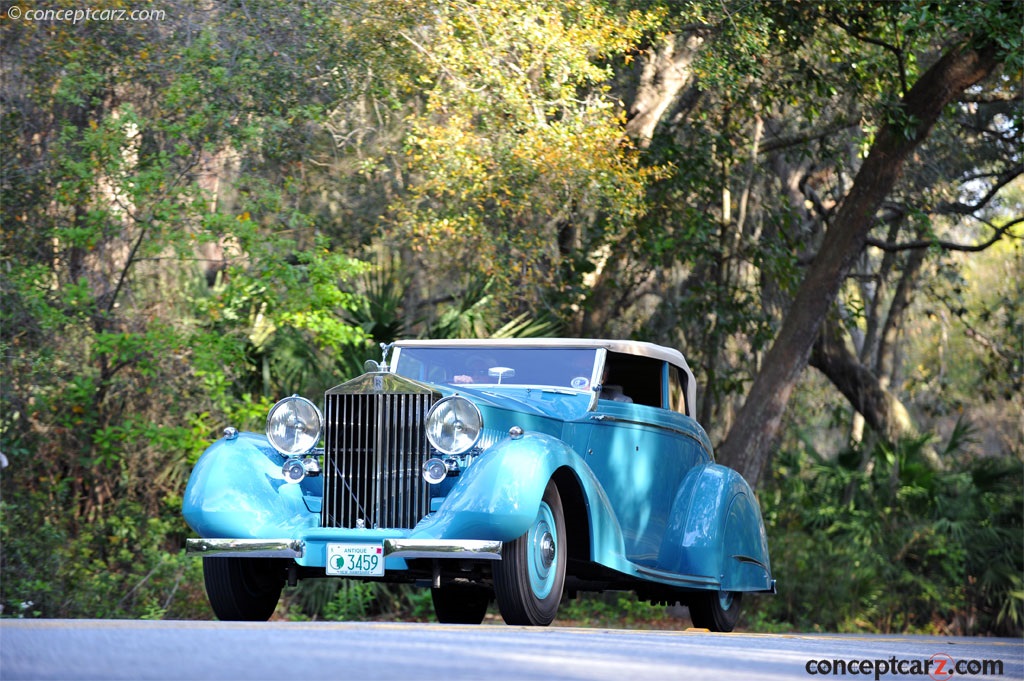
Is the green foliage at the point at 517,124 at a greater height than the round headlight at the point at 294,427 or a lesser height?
greater

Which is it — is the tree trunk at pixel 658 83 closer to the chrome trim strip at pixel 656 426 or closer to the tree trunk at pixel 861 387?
the tree trunk at pixel 861 387

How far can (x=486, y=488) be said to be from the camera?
20.5ft

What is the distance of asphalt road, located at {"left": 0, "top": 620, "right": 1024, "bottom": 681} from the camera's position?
3.78 meters

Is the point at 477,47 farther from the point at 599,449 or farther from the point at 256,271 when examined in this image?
the point at 599,449

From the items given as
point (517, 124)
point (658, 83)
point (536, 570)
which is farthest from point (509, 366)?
point (658, 83)

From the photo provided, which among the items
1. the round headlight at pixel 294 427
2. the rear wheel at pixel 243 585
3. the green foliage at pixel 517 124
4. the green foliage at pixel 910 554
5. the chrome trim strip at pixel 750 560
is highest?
the green foliage at pixel 517 124

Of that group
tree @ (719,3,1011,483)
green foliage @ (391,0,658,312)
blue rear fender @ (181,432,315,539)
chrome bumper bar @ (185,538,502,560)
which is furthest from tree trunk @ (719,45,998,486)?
chrome bumper bar @ (185,538,502,560)

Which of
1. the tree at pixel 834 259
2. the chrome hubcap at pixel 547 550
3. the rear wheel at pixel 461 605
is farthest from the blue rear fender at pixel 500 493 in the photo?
the tree at pixel 834 259

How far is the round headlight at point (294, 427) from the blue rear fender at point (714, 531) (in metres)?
2.60

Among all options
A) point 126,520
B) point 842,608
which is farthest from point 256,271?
point 842,608

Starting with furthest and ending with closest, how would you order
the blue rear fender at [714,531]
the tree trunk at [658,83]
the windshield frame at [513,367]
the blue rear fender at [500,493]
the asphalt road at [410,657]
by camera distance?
the tree trunk at [658,83] → the blue rear fender at [714,531] → the windshield frame at [513,367] → the blue rear fender at [500,493] → the asphalt road at [410,657]

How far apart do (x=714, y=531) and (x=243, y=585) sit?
3.11 m

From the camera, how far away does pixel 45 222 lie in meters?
12.8

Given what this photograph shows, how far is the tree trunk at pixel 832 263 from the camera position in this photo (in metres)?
13.4
